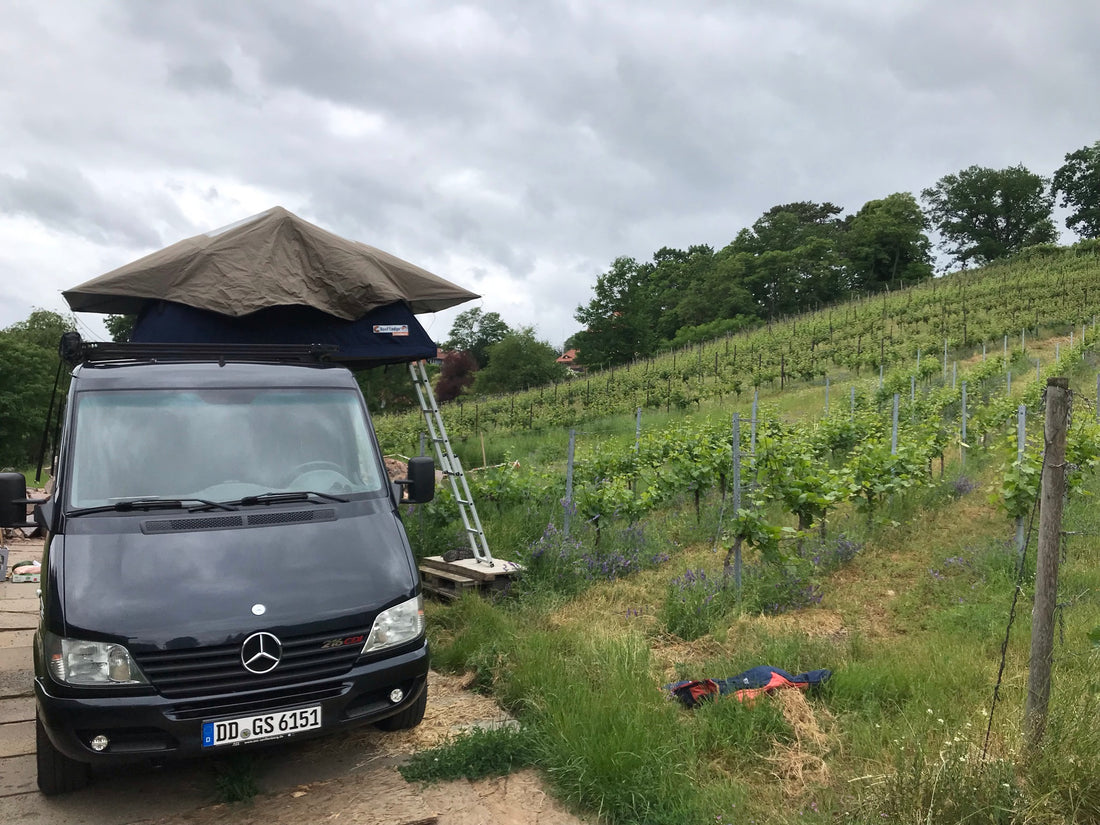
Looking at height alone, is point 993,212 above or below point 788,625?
above

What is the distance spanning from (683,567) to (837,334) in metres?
33.6

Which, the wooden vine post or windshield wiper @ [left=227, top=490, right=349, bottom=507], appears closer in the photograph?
the wooden vine post

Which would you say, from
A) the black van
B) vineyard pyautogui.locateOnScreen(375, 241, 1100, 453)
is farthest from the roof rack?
vineyard pyautogui.locateOnScreen(375, 241, 1100, 453)

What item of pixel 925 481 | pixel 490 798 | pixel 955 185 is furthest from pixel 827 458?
pixel 955 185

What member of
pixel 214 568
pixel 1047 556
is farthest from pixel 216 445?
pixel 1047 556

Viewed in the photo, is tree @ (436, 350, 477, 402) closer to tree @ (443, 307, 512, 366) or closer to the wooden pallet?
tree @ (443, 307, 512, 366)

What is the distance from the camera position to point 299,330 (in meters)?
7.13

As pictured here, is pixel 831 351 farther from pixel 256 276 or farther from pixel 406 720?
pixel 406 720

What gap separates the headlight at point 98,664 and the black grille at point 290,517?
2.74 feet

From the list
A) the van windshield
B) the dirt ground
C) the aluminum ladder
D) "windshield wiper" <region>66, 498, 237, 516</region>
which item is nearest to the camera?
the dirt ground

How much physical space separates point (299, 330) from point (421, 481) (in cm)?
290

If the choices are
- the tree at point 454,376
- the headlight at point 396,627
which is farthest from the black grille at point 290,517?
the tree at point 454,376

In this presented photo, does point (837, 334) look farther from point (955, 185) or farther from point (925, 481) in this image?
point (955, 185)

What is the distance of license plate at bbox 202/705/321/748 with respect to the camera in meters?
3.39
